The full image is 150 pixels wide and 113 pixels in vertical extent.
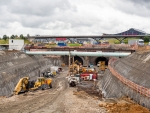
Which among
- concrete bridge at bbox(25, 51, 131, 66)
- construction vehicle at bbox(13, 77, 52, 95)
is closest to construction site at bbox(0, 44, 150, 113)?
construction vehicle at bbox(13, 77, 52, 95)

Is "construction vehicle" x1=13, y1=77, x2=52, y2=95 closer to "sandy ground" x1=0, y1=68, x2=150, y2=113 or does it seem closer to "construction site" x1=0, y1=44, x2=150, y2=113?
"construction site" x1=0, y1=44, x2=150, y2=113

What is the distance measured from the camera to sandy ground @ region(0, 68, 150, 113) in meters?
26.5

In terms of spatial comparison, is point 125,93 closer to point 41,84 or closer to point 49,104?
point 49,104

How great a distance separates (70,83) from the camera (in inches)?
1724

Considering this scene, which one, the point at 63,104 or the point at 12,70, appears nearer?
the point at 63,104

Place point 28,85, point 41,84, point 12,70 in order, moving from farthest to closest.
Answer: point 12,70 < point 41,84 < point 28,85

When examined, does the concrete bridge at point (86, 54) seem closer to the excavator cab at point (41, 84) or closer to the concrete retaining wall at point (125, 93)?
the concrete retaining wall at point (125, 93)

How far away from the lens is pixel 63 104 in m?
29.5

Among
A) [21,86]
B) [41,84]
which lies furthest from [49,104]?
[41,84]

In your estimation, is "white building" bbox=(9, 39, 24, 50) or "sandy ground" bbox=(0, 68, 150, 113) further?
"white building" bbox=(9, 39, 24, 50)

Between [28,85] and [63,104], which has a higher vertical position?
[28,85]

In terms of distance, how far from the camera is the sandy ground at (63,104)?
2648 cm

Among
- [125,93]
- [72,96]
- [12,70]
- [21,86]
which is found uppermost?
[12,70]

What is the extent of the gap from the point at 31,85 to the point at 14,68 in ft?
30.2
